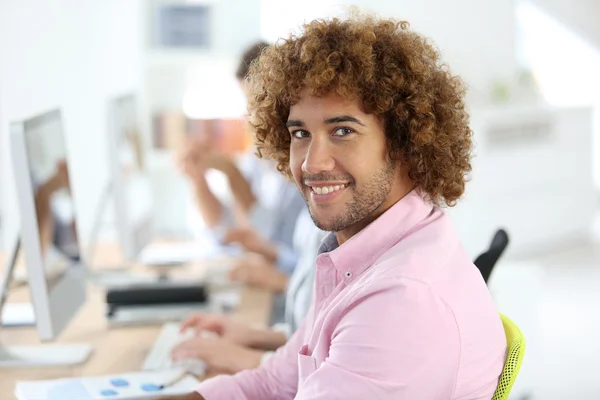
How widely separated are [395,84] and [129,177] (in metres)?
1.55

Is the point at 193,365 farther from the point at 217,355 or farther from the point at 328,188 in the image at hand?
the point at 328,188

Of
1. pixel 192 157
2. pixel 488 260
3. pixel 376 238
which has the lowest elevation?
pixel 192 157

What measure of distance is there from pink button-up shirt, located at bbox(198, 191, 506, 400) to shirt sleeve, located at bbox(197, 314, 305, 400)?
9.8 inches

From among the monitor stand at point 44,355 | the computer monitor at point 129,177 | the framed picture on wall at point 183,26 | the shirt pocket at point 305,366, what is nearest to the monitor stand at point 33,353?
the monitor stand at point 44,355

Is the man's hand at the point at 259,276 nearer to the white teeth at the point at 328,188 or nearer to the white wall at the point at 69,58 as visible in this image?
the white teeth at the point at 328,188

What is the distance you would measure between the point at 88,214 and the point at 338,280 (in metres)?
4.47

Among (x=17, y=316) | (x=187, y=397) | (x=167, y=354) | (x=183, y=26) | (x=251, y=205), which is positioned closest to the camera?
(x=187, y=397)

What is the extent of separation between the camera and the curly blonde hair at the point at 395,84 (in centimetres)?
142

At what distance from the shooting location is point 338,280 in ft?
4.96

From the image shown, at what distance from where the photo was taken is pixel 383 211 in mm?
1494

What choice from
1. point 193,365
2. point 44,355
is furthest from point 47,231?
point 193,365

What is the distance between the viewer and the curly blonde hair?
1.42m

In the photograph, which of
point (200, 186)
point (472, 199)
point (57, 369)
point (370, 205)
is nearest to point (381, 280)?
point (370, 205)

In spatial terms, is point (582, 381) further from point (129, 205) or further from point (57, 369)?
point (57, 369)
